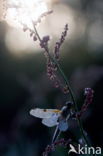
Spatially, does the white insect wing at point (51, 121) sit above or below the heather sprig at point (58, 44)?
below

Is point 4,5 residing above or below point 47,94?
above

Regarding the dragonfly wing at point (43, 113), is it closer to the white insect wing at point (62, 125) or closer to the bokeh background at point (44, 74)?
the white insect wing at point (62, 125)

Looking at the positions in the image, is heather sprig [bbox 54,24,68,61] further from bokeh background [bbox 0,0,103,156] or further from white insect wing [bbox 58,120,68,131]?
bokeh background [bbox 0,0,103,156]

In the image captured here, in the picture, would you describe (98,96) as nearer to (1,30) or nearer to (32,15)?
(1,30)

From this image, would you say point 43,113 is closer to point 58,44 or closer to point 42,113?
point 42,113

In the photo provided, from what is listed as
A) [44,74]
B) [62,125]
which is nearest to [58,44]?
[62,125]

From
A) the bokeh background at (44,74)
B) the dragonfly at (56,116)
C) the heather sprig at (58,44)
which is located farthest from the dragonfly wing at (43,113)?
the bokeh background at (44,74)

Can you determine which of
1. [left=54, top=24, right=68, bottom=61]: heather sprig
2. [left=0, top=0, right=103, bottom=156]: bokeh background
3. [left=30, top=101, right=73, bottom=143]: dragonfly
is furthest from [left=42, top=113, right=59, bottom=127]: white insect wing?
[left=0, top=0, right=103, bottom=156]: bokeh background

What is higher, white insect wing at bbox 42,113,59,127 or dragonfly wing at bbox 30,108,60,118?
dragonfly wing at bbox 30,108,60,118

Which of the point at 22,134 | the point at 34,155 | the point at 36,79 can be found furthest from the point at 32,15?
the point at 36,79
